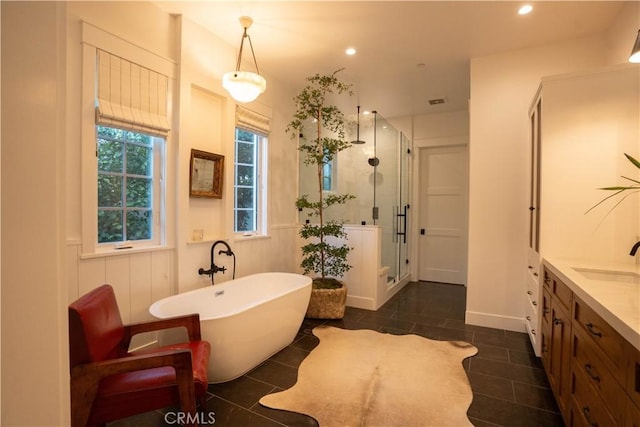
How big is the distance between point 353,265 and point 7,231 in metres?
3.77

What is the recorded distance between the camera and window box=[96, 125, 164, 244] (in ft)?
7.93

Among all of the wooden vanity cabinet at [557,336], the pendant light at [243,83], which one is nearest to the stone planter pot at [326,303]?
the wooden vanity cabinet at [557,336]

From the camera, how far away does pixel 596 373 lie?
1.32 m

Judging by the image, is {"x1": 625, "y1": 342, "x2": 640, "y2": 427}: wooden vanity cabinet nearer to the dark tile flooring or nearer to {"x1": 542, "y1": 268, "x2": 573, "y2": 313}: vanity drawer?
{"x1": 542, "y1": 268, "x2": 573, "y2": 313}: vanity drawer

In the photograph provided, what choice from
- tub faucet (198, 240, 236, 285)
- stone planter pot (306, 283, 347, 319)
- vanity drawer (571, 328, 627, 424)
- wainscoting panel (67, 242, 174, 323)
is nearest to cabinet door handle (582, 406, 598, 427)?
vanity drawer (571, 328, 627, 424)

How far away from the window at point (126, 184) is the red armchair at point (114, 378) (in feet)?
3.19

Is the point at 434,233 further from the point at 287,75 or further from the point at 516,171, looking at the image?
the point at 287,75

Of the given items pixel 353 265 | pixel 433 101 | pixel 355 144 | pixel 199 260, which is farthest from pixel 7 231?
pixel 433 101

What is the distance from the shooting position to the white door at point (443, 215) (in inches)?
209

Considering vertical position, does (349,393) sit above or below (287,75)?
below

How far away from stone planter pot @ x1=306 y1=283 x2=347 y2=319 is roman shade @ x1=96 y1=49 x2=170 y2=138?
2.24 m

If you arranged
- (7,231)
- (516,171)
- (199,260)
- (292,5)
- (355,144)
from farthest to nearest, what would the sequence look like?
(355,144) → (516,171) → (199,260) → (292,5) → (7,231)

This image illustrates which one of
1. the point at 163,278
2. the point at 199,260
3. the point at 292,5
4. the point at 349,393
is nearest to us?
the point at 349,393

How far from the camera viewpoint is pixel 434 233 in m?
5.51
